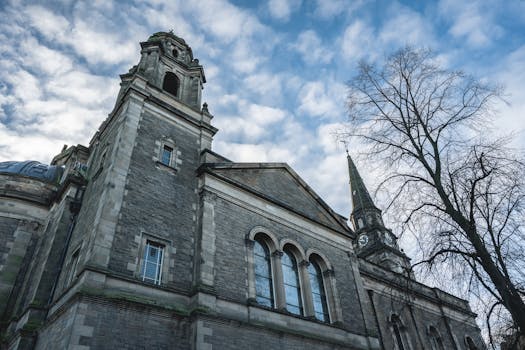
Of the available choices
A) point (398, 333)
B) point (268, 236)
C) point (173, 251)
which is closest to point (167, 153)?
point (173, 251)

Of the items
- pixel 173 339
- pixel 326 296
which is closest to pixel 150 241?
pixel 173 339

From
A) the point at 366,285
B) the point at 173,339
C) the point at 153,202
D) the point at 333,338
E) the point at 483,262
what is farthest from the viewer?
the point at 366,285

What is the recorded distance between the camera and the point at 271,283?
46.3 feet

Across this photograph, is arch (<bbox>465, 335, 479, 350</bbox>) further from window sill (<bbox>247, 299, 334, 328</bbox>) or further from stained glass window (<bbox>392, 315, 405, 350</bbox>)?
window sill (<bbox>247, 299, 334, 328</bbox>)

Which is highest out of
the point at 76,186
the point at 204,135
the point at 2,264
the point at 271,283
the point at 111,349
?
the point at 204,135

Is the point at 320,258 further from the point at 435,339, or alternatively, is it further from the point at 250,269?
the point at 435,339

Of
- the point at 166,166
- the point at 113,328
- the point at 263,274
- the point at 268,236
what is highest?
the point at 166,166

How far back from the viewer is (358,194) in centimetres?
4250

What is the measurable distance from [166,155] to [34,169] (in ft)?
33.7

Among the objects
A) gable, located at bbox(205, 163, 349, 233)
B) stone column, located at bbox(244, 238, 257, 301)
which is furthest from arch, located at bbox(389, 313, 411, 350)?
stone column, located at bbox(244, 238, 257, 301)

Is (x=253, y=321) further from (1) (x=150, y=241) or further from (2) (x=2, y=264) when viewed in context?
(2) (x=2, y=264)

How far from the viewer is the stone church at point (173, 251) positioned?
406 inches

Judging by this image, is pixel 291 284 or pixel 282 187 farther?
pixel 282 187

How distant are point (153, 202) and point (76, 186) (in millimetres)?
4572
